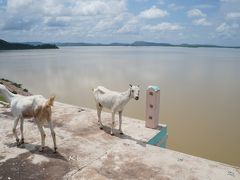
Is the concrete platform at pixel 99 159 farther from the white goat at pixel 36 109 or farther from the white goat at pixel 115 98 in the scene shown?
the white goat at pixel 115 98

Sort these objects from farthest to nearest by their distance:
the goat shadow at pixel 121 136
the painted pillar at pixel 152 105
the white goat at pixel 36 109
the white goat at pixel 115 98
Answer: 1. the painted pillar at pixel 152 105
2. the white goat at pixel 115 98
3. the goat shadow at pixel 121 136
4. the white goat at pixel 36 109

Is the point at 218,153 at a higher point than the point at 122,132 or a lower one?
lower

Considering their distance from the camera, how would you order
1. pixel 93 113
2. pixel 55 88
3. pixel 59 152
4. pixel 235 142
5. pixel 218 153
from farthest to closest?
pixel 55 88 < pixel 235 142 < pixel 218 153 < pixel 93 113 < pixel 59 152

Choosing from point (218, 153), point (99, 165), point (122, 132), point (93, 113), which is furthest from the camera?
point (218, 153)

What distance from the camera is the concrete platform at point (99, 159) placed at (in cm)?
586

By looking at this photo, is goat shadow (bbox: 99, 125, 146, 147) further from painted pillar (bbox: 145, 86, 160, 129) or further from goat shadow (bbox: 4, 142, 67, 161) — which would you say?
goat shadow (bbox: 4, 142, 67, 161)

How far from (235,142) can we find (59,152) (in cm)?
1047

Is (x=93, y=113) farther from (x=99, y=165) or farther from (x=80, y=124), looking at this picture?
(x=99, y=165)

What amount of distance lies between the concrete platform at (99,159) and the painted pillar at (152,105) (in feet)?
1.02

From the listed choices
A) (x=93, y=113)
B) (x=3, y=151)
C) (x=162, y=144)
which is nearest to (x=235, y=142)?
(x=162, y=144)

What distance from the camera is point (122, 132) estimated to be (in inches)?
326

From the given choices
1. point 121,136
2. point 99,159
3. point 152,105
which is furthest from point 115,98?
point 99,159

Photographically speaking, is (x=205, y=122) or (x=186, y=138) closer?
(x=186, y=138)

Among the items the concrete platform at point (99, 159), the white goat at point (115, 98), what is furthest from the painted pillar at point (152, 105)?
the white goat at point (115, 98)
